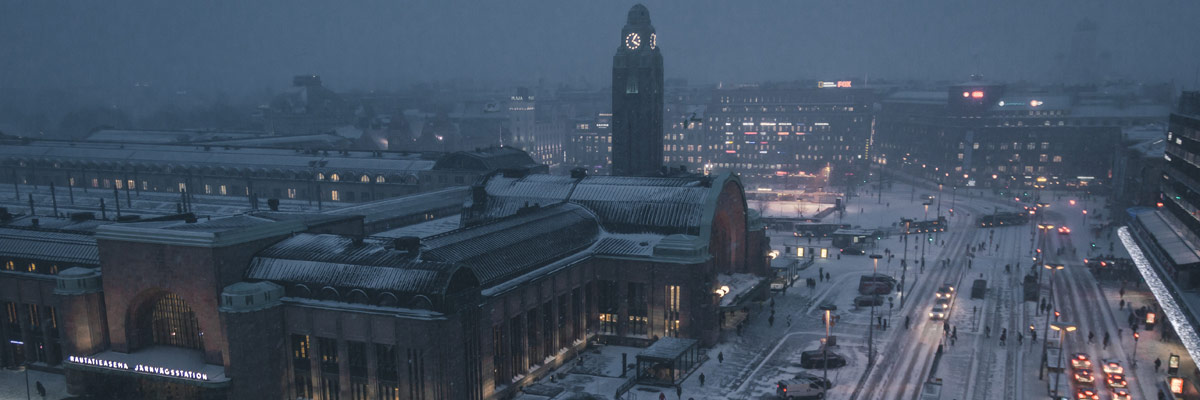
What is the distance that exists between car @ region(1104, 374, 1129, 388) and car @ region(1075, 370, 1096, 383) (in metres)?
1.08

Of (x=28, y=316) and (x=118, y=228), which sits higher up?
(x=118, y=228)

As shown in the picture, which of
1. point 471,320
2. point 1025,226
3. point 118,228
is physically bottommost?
point 1025,226

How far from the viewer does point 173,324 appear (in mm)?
58312

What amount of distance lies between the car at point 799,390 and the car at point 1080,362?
19828 mm

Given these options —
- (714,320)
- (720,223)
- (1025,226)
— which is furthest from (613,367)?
(1025,226)

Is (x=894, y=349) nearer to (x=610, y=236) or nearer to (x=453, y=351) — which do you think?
(x=610, y=236)

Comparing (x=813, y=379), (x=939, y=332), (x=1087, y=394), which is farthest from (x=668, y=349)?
(x=1087, y=394)

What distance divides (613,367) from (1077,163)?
159 m

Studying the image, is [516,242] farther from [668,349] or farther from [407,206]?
[407,206]

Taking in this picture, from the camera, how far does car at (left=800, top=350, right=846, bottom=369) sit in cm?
6431

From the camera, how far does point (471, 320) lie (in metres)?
53.3

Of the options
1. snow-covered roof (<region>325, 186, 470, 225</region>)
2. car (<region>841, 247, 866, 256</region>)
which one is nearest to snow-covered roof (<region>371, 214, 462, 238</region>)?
snow-covered roof (<region>325, 186, 470, 225</region>)

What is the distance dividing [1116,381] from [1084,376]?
2025 millimetres

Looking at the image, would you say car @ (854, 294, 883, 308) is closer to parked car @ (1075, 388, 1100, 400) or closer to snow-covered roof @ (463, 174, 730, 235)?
snow-covered roof @ (463, 174, 730, 235)
